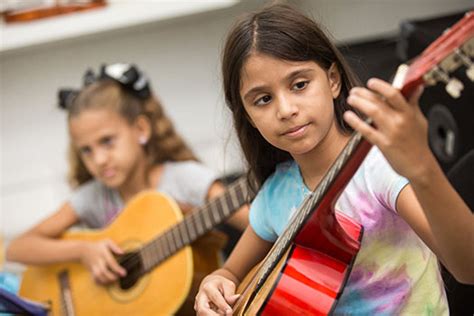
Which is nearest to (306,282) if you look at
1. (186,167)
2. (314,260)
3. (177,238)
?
(314,260)

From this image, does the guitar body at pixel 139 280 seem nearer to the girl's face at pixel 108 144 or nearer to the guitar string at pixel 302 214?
the girl's face at pixel 108 144

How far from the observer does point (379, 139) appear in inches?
32.4

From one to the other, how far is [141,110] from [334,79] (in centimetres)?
92

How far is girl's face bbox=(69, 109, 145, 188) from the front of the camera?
6.20ft

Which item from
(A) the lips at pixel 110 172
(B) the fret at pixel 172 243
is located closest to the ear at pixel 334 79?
(B) the fret at pixel 172 243

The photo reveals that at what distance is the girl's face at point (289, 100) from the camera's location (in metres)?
1.04

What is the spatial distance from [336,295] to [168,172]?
0.98m

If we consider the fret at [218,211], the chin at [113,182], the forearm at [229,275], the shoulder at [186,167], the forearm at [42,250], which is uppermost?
the forearm at [229,275]

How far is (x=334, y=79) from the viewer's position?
112cm

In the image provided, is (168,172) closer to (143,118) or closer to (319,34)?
(143,118)

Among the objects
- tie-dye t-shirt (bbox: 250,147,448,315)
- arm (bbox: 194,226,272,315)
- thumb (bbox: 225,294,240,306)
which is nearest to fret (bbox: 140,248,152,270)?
arm (bbox: 194,226,272,315)

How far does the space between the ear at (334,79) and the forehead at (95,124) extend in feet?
2.90

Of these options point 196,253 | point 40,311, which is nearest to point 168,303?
point 196,253

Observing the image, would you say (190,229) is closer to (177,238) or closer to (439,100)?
(177,238)
